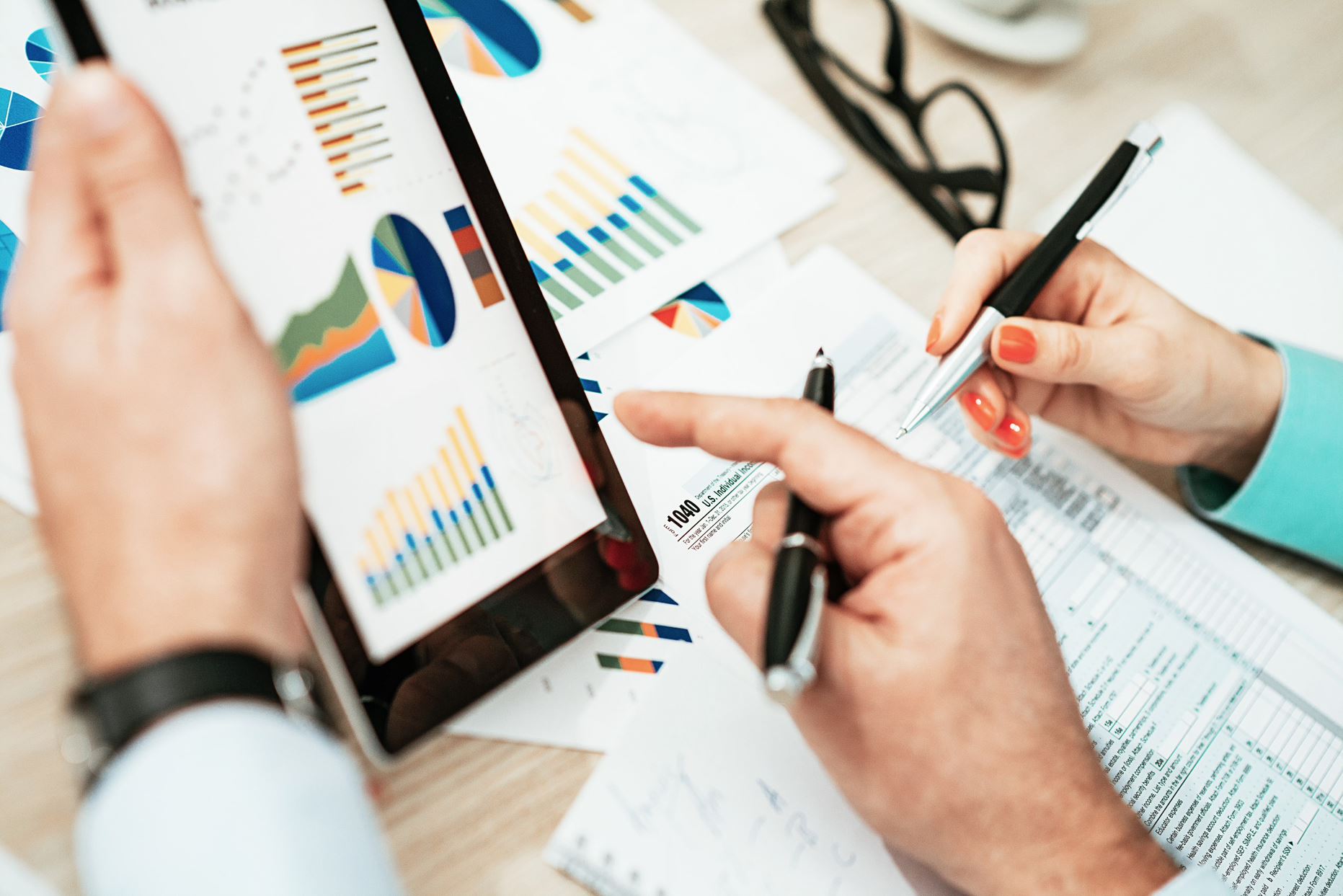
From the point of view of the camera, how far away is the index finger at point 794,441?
35 centimetres

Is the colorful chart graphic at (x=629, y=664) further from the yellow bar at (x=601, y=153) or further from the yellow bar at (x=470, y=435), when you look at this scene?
the yellow bar at (x=601, y=153)

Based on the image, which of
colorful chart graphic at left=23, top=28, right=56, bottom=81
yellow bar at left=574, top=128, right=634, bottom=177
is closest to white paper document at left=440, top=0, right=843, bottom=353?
yellow bar at left=574, top=128, right=634, bottom=177

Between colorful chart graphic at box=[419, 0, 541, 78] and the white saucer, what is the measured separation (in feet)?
1.05

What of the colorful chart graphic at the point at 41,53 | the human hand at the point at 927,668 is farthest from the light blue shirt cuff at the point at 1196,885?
the colorful chart graphic at the point at 41,53

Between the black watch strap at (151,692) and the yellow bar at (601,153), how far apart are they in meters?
0.41

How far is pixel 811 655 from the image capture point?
317 mm

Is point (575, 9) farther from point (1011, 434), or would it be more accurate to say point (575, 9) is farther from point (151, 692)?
point (151, 692)

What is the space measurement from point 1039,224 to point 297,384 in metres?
0.53

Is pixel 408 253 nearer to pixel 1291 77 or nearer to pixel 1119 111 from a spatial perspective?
pixel 1119 111

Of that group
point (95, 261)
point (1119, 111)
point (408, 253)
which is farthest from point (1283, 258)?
point (95, 261)

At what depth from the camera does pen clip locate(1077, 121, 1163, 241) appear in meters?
0.48

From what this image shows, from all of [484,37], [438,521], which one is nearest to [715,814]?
[438,521]

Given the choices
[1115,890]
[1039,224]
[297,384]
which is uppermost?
[297,384]

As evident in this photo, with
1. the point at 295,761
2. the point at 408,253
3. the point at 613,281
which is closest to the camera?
the point at 295,761
